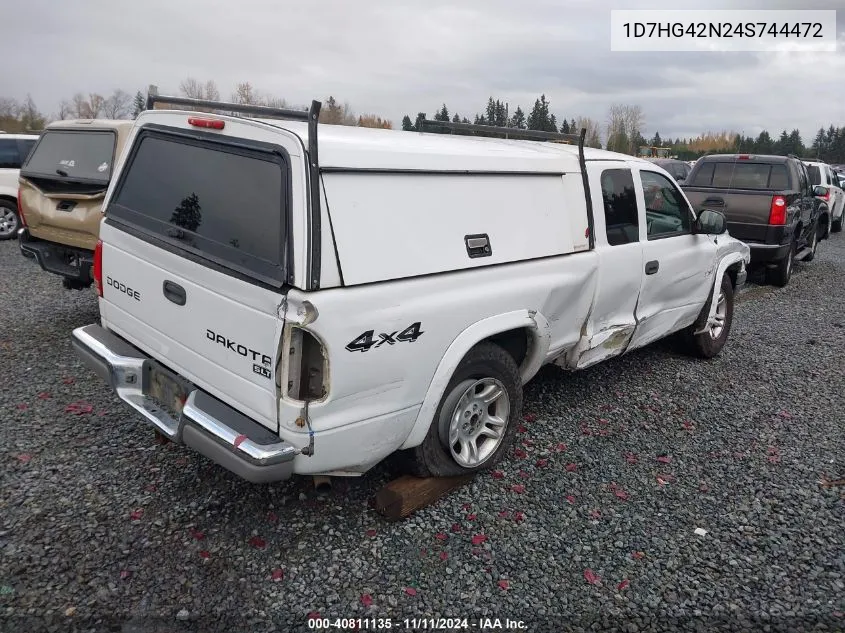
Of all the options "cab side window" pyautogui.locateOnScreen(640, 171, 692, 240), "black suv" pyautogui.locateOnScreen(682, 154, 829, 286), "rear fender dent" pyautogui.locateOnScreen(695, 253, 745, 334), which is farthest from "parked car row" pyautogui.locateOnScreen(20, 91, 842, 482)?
"black suv" pyautogui.locateOnScreen(682, 154, 829, 286)

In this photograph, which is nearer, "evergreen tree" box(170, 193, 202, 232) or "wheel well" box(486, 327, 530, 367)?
"evergreen tree" box(170, 193, 202, 232)

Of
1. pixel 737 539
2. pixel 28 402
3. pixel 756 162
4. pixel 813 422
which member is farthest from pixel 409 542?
pixel 756 162

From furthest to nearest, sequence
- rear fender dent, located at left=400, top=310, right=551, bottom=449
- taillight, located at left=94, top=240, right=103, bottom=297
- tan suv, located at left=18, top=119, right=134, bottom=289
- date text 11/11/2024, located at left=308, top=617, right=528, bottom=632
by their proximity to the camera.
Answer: tan suv, located at left=18, top=119, right=134, bottom=289 → taillight, located at left=94, top=240, right=103, bottom=297 → rear fender dent, located at left=400, top=310, right=551, bottom=449 → date text 11/11/2024, located at left=308, top=617, right=528, bottom=632

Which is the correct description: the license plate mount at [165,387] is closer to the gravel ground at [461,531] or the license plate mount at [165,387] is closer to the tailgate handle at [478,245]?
the gravel ground at [461,531]

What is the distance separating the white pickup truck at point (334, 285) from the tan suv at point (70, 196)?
2.50 m

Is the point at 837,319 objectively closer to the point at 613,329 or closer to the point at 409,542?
the point at 613,329

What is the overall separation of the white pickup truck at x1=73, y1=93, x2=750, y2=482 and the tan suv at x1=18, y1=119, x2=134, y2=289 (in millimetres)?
2497

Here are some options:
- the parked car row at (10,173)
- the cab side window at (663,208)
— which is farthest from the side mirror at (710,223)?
the parked car row at (10,173)

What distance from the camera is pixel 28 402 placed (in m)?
4.41

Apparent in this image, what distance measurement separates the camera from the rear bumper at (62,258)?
19.2 feet

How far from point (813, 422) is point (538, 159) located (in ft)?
10.1

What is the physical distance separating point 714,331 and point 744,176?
4.87 meters

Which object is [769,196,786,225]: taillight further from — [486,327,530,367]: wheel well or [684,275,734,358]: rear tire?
[486,327,530,367]: wheel well

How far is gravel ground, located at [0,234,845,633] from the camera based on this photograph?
274cm
